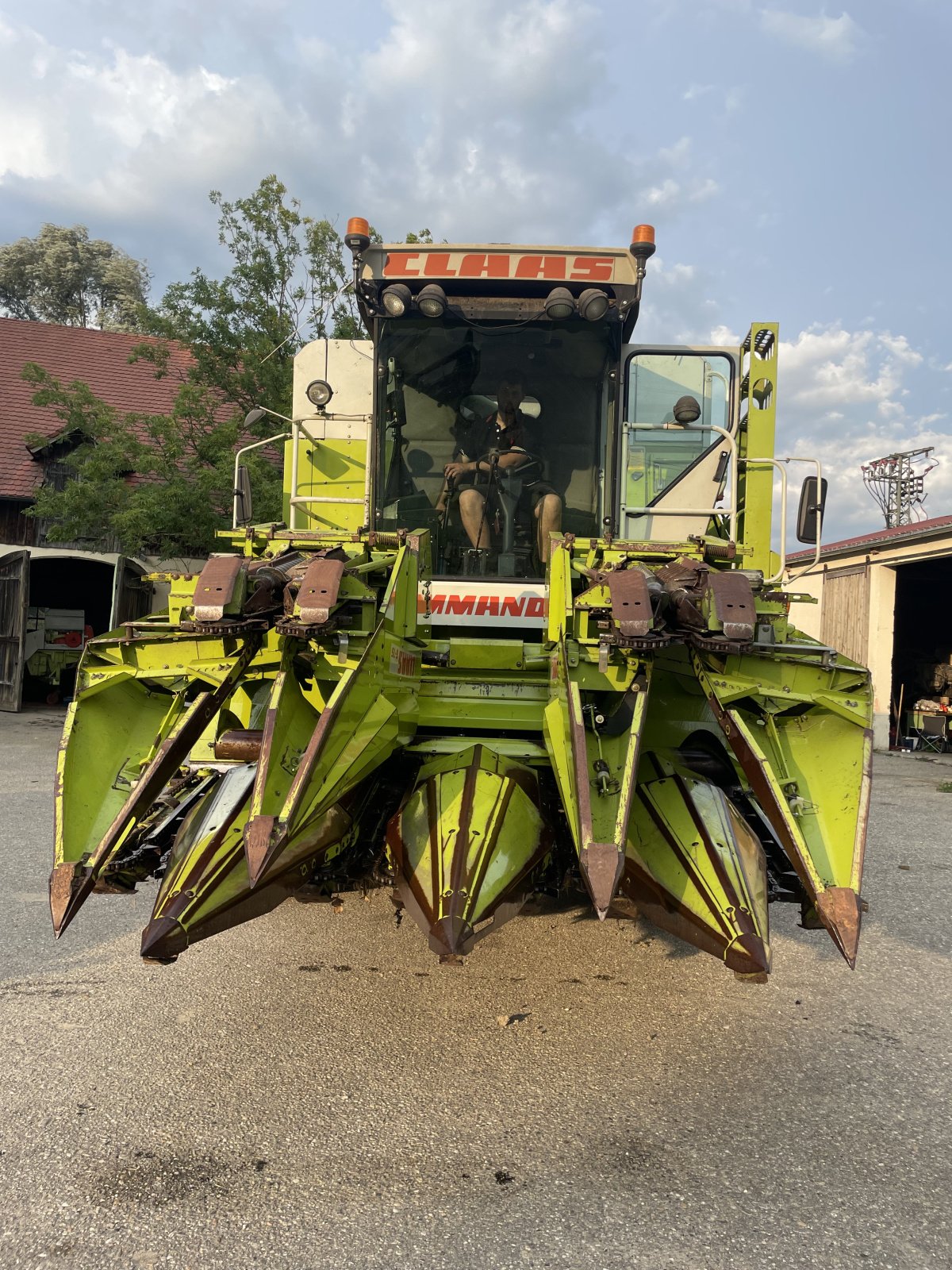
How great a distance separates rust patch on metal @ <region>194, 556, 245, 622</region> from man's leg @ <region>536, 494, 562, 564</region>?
6.68 ft

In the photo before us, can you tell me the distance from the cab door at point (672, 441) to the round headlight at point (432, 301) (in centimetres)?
104

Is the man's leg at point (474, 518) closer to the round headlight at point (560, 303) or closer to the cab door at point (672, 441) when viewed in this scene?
the cab door at point (672, 441)

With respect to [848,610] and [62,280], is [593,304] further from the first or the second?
[62,280]

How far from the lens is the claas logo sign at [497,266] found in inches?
165

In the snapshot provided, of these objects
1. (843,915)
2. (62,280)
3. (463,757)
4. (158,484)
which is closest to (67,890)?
(463,757)

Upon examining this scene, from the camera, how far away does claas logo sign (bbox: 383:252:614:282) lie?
4184 mm

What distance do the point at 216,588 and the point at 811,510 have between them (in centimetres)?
320

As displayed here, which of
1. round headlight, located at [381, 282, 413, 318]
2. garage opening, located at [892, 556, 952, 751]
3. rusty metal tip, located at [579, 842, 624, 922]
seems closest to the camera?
rusty metal tip, located at [579, 842, 624, 922]

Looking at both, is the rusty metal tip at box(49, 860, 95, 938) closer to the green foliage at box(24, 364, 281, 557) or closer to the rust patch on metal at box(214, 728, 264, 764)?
the rust patch on metal at box(214, 728, 264, 764)

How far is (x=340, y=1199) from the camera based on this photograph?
7.02ft

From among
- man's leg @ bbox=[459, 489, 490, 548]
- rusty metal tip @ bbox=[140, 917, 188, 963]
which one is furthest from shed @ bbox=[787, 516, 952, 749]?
rusty metal tip @ bbox=[140, 917, 188, 963]

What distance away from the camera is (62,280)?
110ft

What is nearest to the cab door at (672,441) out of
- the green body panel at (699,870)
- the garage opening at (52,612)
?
the green body panel at (699,870)

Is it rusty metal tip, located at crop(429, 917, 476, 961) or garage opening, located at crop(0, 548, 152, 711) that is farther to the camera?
garage opening, located at crop(0, 548, 152, 711)
